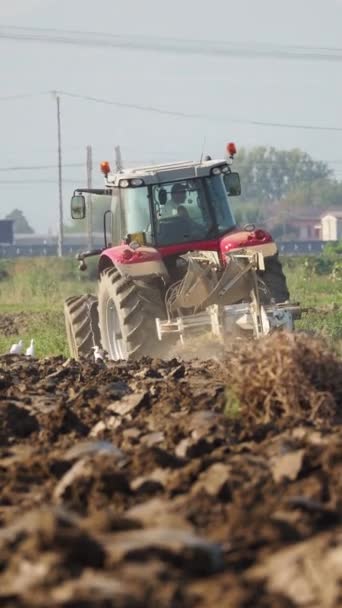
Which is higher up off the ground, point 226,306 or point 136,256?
point 136,256

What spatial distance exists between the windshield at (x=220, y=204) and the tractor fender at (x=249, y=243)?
2.37ft

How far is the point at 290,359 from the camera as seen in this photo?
1002 centimetres

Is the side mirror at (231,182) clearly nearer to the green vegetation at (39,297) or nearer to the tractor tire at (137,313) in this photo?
the tractor tire at (137,313)

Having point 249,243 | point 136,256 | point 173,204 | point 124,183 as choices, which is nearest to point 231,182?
point 173,204

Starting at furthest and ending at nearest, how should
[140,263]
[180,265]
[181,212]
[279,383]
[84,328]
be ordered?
[84,328], [181,212], [180,265], [140,263], [279,383]

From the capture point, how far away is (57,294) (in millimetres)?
43812

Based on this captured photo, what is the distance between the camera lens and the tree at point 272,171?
15938cm

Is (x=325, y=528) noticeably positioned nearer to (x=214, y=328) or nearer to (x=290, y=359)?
(x=290, y=359)

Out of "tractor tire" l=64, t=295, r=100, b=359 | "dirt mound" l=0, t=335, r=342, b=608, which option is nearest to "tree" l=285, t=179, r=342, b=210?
"tractor tire" l=64, t=295, r=100, b=359

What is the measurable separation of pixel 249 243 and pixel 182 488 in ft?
32.8

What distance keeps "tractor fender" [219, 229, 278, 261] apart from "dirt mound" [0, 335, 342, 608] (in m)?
4.23

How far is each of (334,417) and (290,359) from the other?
51 cm

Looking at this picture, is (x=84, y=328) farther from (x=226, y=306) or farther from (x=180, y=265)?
(x=226, y=306)

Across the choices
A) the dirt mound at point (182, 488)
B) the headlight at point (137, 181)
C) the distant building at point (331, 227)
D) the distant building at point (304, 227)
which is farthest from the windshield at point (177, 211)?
the distant building at point (304, 227)
